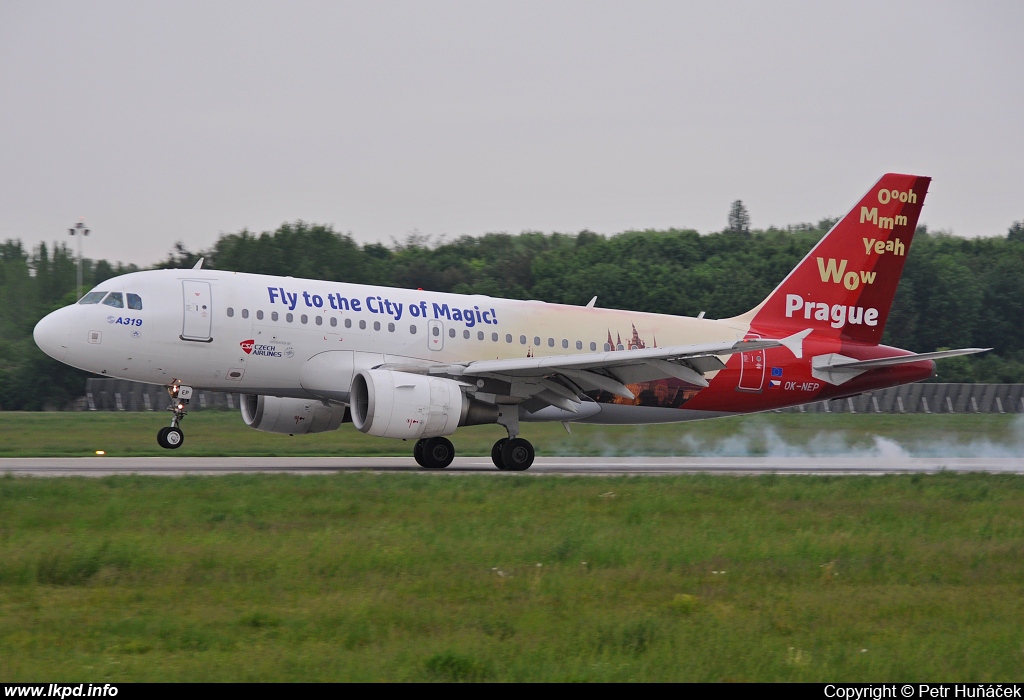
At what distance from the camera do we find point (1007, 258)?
73.9 meters

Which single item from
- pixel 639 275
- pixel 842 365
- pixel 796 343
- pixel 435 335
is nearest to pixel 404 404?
pixel 435 335

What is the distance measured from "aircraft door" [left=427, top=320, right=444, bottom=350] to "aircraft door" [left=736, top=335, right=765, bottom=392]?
7420 mm

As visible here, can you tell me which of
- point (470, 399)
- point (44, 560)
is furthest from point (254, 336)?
point (44, 560)

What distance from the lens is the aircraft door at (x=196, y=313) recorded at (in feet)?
72.0

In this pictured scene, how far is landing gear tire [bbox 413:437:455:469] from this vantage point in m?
23.9

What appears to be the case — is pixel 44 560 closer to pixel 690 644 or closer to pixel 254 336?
pixel 690 644

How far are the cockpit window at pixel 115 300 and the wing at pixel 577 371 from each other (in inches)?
213

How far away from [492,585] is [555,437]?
22232 millimetres

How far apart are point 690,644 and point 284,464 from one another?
55.5 ft

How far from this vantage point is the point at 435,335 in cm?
2388

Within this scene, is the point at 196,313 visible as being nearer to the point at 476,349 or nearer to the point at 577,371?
the point at 476,349

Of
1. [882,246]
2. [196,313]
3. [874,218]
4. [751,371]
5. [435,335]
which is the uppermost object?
[874,218]

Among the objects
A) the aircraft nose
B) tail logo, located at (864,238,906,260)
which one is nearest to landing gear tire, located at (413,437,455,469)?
the aircraft nose

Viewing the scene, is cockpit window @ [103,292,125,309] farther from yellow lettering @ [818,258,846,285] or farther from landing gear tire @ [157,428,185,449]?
yellow lettering @ [818,258,846,285]
